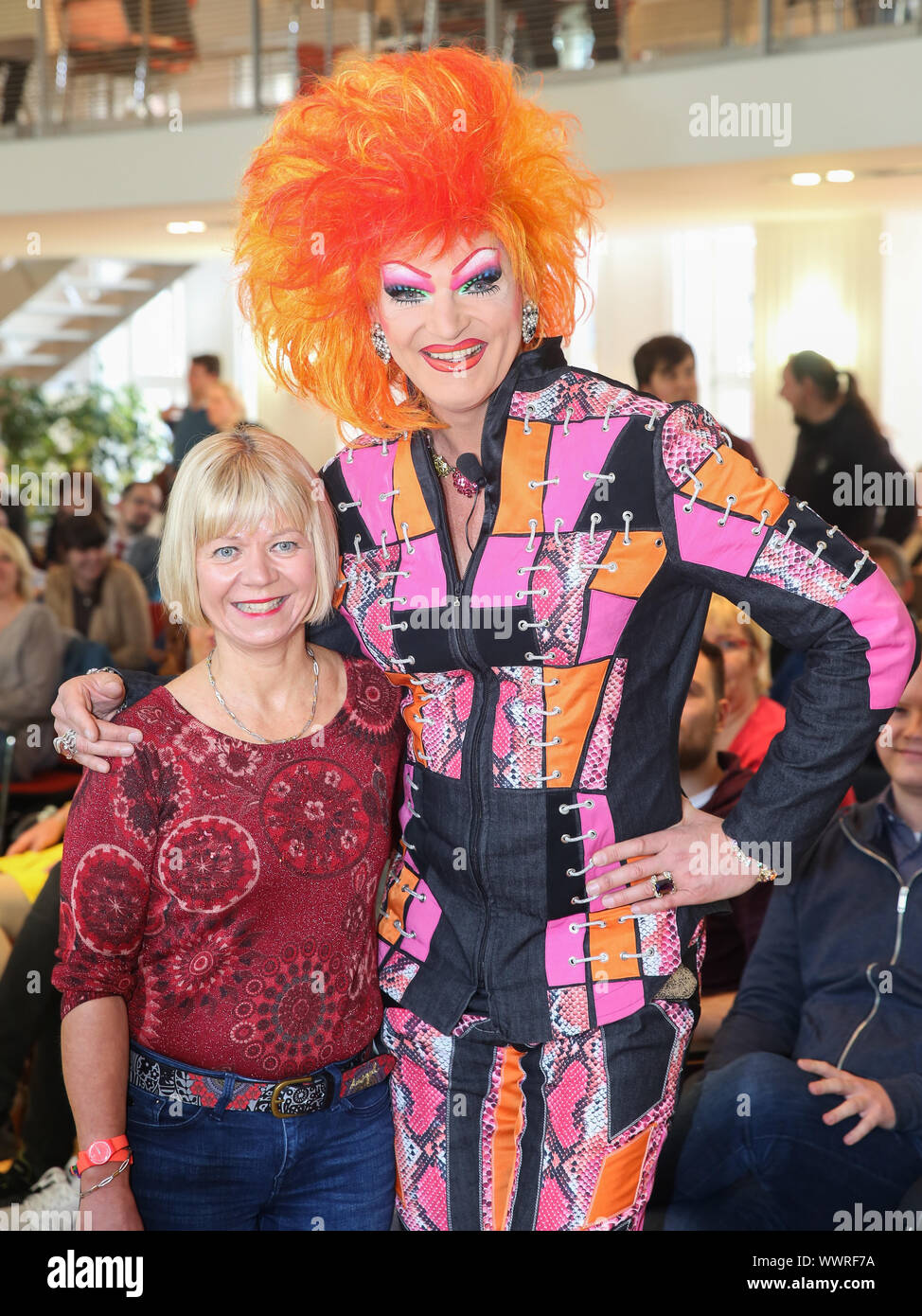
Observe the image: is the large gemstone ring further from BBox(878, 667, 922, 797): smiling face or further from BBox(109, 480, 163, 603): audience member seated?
BBox(109, 480, 163, 603): audience member seated

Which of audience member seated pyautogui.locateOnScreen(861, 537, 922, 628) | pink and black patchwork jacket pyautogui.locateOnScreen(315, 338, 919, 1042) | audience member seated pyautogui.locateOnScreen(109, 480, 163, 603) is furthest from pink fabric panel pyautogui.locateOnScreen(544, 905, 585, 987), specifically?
audience member seated pyautogui.locateOnScreen(109, 480, 163, 603)

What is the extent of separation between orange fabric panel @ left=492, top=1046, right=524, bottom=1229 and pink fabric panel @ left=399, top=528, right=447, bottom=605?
0.53 meters

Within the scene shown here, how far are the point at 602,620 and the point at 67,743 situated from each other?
2.01 feet

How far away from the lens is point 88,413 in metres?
11.3

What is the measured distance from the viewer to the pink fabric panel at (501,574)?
5.27 feet

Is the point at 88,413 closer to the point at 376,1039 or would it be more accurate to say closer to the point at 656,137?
the point at 656,137

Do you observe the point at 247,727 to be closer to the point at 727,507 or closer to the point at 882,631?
the point at 727,507

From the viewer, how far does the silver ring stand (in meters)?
1.57

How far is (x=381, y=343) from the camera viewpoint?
176 cm

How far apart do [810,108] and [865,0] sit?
49 centimetres

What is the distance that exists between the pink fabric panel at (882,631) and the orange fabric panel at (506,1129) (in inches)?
22.9

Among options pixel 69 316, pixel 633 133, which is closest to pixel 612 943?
pixel 633 133

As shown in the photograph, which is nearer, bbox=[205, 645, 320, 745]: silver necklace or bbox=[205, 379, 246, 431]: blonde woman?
bbox=[205, 645, 320, 745]: silver necklace
